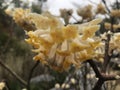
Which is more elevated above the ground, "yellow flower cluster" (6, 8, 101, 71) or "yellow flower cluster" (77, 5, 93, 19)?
"yellow flower cluster" (6, 8, 101, 71)

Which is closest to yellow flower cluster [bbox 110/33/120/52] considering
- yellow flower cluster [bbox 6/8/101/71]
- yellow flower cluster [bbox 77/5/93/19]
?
yellow flower cluster [bbox 6/8/101/71]

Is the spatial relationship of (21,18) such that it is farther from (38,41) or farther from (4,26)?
(4,26)

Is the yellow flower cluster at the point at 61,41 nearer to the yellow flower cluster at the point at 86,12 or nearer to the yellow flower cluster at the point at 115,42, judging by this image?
the yellow flower cluster at the point at 115,42

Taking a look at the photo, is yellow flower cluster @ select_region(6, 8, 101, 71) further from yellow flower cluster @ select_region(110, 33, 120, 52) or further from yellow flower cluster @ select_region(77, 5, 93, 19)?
yellow flower cluster @ select_region(77, 5, 93, 19)

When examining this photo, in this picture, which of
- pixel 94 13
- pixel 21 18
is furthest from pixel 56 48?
pixel 94 13

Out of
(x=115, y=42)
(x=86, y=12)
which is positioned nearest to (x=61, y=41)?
(x=115, y=42)

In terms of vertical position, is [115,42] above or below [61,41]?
below

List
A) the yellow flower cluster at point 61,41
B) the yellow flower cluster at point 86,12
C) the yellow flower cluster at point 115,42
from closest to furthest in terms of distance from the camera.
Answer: the yellow flower cluster at point 61,41
the yellow flower cluster at point 115,42
the yellow flower cluster at point 86,12

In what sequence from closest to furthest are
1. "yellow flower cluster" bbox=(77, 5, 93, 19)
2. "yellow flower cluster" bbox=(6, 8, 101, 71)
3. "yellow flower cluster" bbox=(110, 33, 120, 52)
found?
"yellow flower cluster" bbox=(6, 8, 101, 71) < "yellow flower cluster" bbox=(110, 33, 120, 52) < "yellow flower cluster" bbox=(77, 5, 93, 19)

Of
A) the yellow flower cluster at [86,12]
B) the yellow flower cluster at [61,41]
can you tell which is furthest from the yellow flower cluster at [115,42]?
the yellow flower cluster at [86,12]

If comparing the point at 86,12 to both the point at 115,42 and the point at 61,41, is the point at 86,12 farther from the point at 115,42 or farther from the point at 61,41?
the point at 61,41
